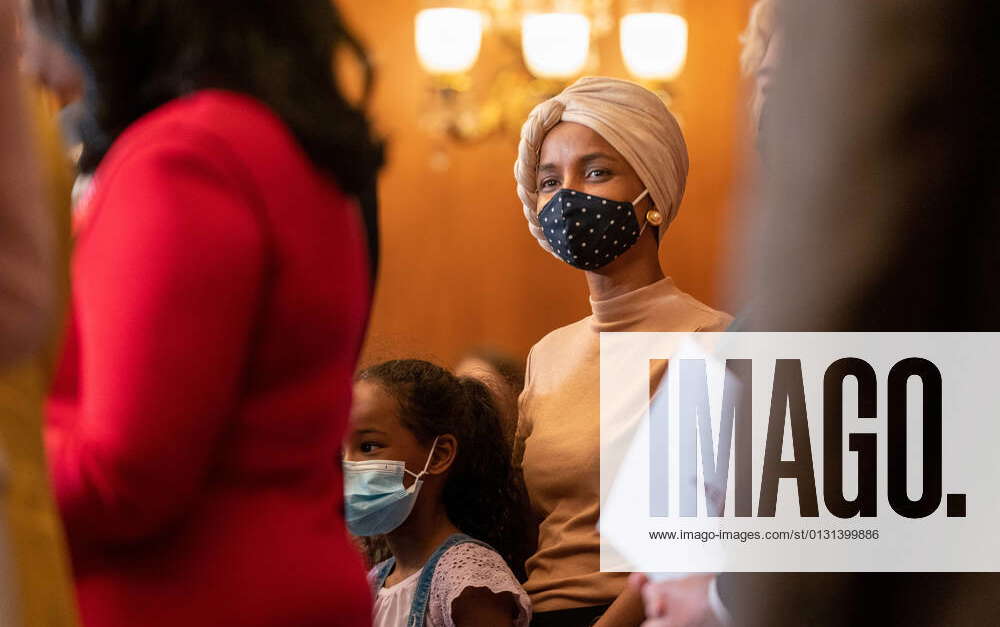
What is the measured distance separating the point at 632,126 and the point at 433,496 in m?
0.73

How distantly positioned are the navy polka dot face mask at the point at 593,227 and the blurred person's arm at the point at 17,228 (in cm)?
144

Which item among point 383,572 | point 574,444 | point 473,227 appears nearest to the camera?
point 574,444

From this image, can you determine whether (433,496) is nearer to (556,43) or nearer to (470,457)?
(470,457)

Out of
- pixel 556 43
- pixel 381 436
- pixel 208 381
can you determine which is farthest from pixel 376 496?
pixel 556 43

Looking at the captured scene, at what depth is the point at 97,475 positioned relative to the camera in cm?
116

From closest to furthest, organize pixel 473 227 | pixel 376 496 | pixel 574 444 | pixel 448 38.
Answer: pixel 574 444 → pixel 376 496 → pixel 448 38 → pixel 473 227

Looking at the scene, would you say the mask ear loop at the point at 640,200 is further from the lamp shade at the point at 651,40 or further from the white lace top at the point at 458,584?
the lamp shade at the point at 651,40

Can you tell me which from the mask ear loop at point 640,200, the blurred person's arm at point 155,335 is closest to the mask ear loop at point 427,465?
the mask ear loop at point 640,200

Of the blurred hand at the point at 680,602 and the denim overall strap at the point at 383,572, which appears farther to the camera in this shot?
the denim overall strap at the point at 383,572

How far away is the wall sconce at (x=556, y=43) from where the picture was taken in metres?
5.70

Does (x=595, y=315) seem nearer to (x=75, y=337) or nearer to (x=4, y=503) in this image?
(x=75, y=337)

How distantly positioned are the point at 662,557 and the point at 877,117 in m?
1.10

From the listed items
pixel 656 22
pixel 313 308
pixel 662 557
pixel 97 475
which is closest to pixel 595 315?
pixel 662 557

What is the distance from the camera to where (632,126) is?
87.0 inches
